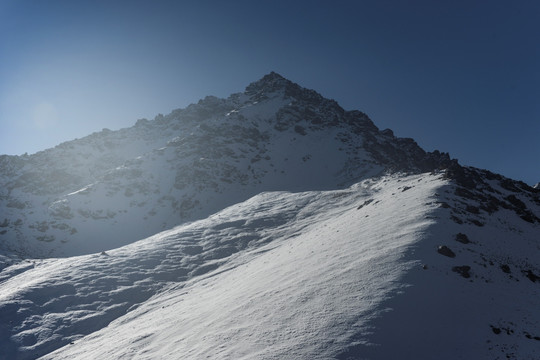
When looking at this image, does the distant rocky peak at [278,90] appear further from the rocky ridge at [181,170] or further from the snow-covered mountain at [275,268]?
the snow-covered mountain at [275,268]

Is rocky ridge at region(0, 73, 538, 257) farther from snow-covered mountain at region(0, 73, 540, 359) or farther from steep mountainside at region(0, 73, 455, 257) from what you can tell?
snow-covered mountain at region(0, 73, 540, 359)

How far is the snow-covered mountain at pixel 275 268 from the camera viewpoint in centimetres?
1287

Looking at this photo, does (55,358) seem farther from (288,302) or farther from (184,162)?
(184,162)

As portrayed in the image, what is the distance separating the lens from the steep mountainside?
6756 cm

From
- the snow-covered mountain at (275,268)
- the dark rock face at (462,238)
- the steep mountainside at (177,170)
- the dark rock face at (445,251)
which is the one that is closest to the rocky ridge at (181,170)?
the steep mountainside at (177,170)

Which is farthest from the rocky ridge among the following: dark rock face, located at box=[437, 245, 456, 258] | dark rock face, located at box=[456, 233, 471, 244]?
dark rock face, located at box=[437, 245, 456, 258]

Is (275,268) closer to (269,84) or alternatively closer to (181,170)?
(181,170)

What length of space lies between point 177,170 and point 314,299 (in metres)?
78.3

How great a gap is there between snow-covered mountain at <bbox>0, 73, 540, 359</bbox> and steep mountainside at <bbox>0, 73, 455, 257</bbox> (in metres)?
0.56

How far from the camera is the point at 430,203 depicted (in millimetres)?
25703

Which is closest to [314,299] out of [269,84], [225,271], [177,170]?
[225,271]

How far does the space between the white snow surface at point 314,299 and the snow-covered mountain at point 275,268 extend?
9cm

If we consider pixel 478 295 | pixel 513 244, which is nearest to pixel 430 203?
pixel 513 244

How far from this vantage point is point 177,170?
88188mm
